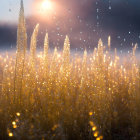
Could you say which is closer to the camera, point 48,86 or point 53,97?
point 53,97

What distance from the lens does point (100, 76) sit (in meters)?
1.93

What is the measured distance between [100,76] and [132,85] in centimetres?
39

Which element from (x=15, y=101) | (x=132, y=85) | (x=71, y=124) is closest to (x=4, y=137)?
(x=15, y=101)

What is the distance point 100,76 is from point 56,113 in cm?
56

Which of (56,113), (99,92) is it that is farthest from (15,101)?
(99,92)

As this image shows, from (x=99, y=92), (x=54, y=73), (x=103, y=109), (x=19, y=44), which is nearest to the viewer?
(x=103, y=109)

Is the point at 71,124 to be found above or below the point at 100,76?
below

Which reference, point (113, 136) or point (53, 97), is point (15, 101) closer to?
point (53, 97)

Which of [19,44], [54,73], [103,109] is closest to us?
[103,109]

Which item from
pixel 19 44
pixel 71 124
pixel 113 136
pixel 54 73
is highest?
pixel 19 44

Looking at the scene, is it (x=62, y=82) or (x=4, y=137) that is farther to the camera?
(x=62, y=82)

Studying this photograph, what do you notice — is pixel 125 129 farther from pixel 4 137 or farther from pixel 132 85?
pixel 4 137

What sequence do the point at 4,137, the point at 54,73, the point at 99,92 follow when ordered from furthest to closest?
the point at 54,73
the point at 99,92
the point at 4,137

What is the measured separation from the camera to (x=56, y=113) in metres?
1.68
